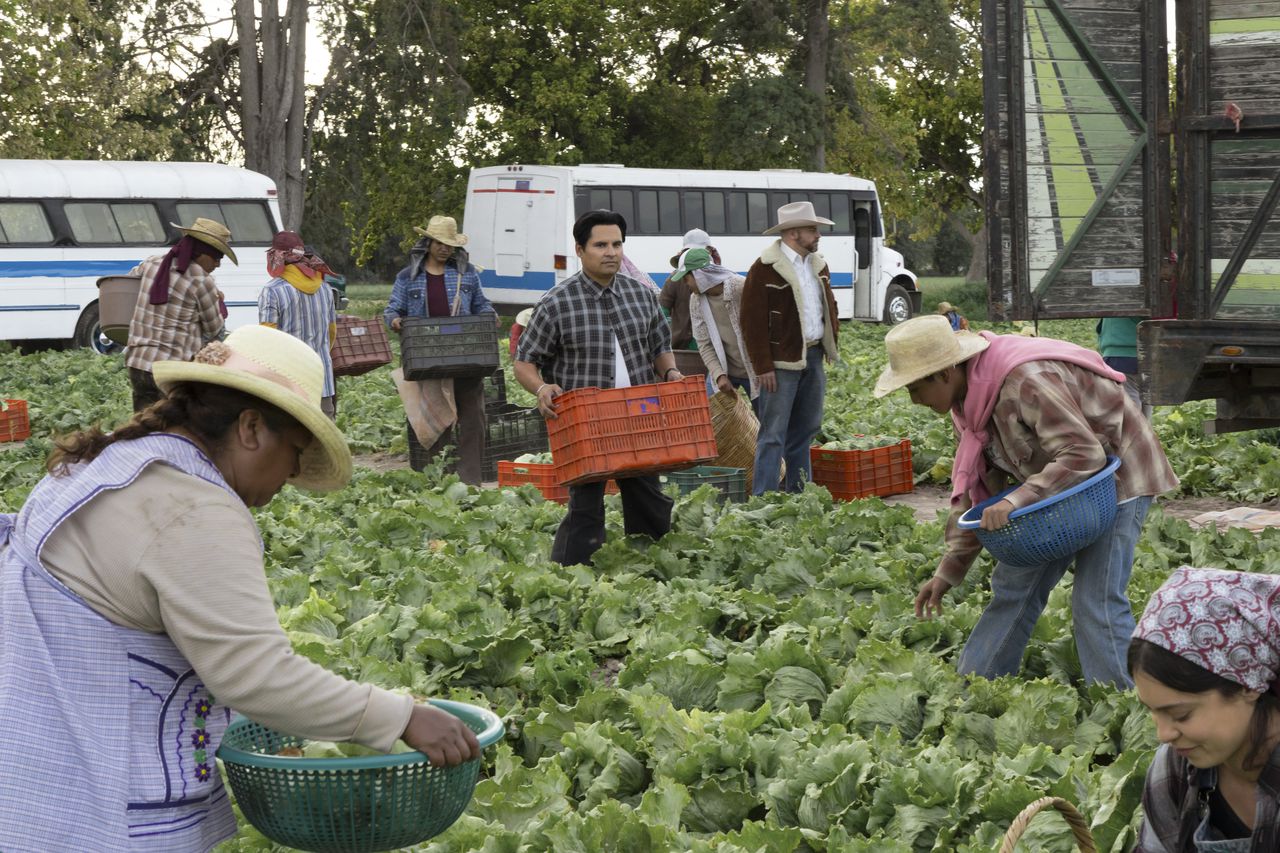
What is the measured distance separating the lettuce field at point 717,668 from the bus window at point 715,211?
2187cm

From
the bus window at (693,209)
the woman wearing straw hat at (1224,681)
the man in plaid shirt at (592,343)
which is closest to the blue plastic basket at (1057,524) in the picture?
the woman wearing straw hat at (1224,681)

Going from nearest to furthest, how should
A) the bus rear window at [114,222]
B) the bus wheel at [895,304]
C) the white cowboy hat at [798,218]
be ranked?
1. the white cowboy hat at [798,218]
2. the bus rear window at [114,222]
3. the bus wheel at [895,304]

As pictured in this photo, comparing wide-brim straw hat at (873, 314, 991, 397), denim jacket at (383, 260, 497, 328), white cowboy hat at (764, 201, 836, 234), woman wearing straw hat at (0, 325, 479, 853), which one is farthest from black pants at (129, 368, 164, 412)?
woman wearing straw hat at (0, 325, 479, 853)

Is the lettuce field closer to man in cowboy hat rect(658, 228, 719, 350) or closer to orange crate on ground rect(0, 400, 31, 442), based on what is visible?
man in cowboy hat rect(658, 228, 719, 350)

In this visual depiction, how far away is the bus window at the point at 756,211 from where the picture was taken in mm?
31531

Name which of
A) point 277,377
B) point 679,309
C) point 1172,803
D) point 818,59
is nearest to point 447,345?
point 679,309

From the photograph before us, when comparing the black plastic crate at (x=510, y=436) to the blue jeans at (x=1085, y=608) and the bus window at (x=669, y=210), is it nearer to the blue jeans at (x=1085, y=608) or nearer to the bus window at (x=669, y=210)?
the blue jeans at (x=1085, y=608)

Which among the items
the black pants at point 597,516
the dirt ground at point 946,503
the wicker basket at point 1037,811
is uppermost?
the wicker basket at point 1037,811

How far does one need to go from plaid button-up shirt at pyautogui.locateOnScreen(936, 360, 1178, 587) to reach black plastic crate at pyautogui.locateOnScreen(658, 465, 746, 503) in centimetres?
450

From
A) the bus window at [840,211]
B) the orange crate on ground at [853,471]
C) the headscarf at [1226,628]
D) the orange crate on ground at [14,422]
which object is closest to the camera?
the headscarf at [1226,628]

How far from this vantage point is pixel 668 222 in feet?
101

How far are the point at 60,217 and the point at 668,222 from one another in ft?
38.8

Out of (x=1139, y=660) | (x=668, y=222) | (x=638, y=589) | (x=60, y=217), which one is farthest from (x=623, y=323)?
(x=668, y=222)

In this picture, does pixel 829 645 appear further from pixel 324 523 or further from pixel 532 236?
pixel 532 236
